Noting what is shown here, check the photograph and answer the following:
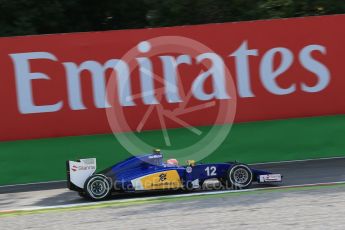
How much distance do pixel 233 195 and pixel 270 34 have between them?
4.81 meters

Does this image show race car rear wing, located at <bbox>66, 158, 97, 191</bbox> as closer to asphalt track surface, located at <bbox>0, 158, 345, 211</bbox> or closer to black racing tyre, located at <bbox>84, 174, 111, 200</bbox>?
black racing tyre, located at <bbox>84, 174, 111, 200</bbox>

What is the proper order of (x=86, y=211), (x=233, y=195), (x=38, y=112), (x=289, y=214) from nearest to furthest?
(x=289, y=214)
(x=86, y=211)
(x=233, y=195)
(x=38, y=112)

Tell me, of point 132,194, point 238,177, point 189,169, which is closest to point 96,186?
point 132,194

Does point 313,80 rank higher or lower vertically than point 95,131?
higher

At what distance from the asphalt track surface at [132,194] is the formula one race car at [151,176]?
30 centimetres

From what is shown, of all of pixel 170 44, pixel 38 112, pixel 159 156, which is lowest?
pixel 159 156

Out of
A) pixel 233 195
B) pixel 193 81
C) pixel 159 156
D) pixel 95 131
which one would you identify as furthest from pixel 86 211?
pixel 193 81

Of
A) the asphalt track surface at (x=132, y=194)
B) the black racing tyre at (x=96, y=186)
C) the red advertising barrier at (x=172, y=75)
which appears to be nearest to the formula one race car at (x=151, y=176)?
the black racing tyre at (x=96, y=186)

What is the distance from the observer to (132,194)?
9.82m

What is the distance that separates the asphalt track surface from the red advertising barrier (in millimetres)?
1311

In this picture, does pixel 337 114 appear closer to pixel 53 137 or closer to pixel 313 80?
pixel 313 80

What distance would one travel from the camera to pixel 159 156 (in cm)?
938

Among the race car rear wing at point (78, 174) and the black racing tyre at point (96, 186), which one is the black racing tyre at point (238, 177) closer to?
the black racing tyre at point (96, 186)

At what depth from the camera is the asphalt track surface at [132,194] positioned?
962 centimetres
